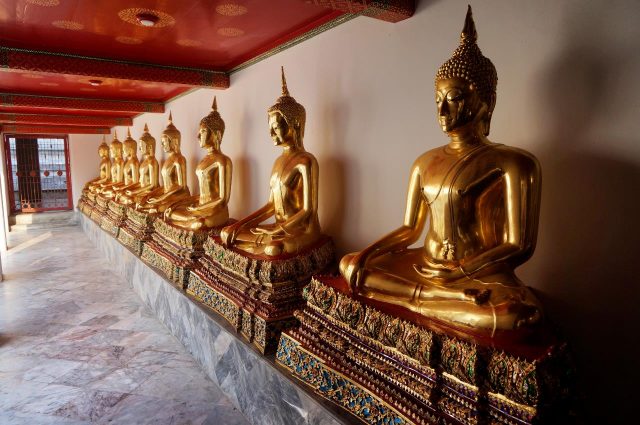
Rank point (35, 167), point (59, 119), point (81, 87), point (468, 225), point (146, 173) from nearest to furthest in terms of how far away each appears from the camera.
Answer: point (468, 225) < point (81, 87) < point (146, 173) < point (59, 119) < point (35, 167)

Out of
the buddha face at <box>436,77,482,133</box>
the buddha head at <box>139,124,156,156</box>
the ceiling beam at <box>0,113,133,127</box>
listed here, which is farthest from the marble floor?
the ceiling beam at <box>0,113,133,127</box>

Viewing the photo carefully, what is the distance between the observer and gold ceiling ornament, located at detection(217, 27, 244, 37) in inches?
124

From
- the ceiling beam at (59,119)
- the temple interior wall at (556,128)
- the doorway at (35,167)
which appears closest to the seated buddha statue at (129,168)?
the ceiling beam at (59,119)

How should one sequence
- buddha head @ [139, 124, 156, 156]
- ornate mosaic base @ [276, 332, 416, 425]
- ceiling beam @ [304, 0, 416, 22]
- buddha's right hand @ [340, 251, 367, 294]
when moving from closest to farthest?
ornate mosaic base @ [276, 332, 416, 425], buddha's right hand @ [340, 251, 367, 294], ceiling beam @ [304, 0, 416, 22], buddha head @ [139, 124, 156, 156]

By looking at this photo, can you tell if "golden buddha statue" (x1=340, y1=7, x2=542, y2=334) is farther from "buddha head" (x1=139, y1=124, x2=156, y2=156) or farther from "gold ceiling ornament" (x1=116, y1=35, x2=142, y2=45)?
"buddha head" (x1=139, y1=124, x2=156, y2=156)

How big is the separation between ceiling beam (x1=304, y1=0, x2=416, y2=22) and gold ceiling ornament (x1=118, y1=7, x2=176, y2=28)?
131cm

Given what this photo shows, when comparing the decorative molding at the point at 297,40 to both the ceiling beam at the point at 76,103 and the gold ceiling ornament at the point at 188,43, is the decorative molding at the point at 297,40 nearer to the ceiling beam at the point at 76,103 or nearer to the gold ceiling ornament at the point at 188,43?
the gold ceiling ornament at the point at 188,43

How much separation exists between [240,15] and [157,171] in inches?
155

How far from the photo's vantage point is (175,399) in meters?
2.59

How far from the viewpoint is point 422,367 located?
1.57m

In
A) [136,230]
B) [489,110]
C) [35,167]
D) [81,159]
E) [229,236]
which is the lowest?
[136,230]

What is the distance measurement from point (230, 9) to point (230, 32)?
494 millimetres

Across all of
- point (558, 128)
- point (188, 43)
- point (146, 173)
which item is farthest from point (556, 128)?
point (146, 173)

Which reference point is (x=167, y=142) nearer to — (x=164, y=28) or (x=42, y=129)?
(x=164, y=28)
